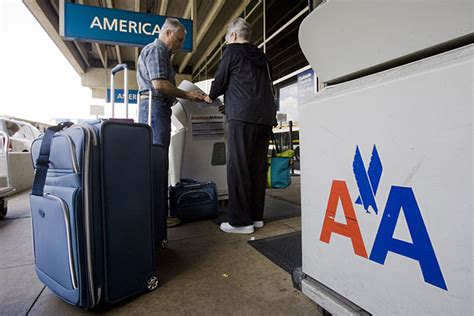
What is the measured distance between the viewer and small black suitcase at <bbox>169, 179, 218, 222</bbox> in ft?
6.42

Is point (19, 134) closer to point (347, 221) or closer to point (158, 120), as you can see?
point (158, 120)

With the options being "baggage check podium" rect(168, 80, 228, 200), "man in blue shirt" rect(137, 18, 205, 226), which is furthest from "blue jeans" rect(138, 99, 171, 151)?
"baggage check podium" rect(168, 80, 228, 200)

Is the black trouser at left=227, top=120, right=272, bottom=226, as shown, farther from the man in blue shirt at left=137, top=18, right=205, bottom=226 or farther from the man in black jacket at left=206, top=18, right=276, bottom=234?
the man in blue shirt at left=137, top=18, right=205, bottom=226

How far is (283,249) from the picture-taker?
1424 mm

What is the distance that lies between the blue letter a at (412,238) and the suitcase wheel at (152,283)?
32.0 inches

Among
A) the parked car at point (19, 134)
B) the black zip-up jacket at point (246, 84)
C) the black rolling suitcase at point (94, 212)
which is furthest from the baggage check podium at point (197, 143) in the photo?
the parked car at point (19, 134)

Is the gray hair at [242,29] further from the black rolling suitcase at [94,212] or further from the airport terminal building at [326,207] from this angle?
the black rolling suitcase at [94,212]

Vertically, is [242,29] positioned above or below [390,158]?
above

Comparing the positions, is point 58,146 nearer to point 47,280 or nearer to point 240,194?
point 47,280

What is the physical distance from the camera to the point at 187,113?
93.7 inches

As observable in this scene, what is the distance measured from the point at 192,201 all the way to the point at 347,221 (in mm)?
1471

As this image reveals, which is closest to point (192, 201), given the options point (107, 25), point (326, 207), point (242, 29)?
point (242, 29)

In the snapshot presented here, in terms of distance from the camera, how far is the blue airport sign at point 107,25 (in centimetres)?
300

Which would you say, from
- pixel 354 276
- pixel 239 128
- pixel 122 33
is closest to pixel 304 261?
pixel 354 276
